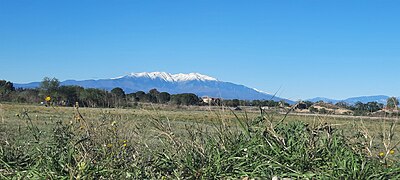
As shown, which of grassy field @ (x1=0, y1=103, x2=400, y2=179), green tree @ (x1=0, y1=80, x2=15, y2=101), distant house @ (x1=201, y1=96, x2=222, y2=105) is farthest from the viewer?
green tree @ (x1=0, y1=80, x2=15, y2=101)

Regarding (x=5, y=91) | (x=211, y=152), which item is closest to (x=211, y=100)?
(x=211, y=152)

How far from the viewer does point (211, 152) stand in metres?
5.78

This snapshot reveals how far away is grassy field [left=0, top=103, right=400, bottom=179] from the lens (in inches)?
206

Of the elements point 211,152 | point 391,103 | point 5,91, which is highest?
point 5,91

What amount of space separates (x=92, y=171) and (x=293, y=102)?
292cm

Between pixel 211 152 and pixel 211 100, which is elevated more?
pixel 211 100

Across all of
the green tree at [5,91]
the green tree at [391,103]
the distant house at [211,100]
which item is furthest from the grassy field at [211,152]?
the green tree at [5,91]

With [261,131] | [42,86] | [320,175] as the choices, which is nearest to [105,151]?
[261,131]

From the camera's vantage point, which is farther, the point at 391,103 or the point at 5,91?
the point at 5,91

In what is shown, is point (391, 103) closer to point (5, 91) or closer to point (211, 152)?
point (211, 152)

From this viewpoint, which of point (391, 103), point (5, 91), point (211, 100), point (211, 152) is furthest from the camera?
point (5, 91)

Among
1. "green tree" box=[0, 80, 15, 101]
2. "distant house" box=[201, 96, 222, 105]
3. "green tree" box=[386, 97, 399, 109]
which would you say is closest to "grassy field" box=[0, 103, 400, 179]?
"distant house" box=[201, 96, 222, 105]

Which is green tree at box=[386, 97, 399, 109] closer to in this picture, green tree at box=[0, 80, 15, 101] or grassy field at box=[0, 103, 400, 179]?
grassy field at box=[0, 103, 400, 179]

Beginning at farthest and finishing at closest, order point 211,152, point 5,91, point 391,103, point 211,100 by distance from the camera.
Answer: point 5,91, point 211,100, point 391,103, point 211,152
